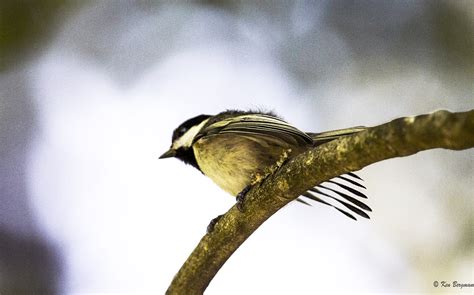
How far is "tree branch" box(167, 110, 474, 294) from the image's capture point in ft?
2.68

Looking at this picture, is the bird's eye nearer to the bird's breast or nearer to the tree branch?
the bird's breast

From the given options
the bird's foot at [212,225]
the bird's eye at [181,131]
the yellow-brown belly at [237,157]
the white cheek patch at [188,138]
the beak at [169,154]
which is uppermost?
the bird's eye at [181,131]

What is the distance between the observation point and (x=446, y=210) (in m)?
1.44

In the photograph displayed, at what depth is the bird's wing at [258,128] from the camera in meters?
1.29

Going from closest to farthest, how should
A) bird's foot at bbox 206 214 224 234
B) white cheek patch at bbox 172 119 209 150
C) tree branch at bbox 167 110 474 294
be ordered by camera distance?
tree branch at bbox 167 110 474 294 → bird's foot at bbox 206 214 224 234 → white cheek patch at bbox 172 119 209 150

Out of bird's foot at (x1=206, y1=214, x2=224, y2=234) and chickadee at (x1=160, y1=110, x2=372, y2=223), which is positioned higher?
chickadee at (x1=160, y1=110, x2=372, y2=223)

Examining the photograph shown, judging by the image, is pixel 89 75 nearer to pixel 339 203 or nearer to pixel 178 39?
pixel 178 39

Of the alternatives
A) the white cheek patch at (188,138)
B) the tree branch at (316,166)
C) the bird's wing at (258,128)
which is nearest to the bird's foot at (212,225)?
the tree branch at (316,166)

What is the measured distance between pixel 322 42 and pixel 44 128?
0.78 metres

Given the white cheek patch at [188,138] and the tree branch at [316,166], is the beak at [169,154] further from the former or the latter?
the tree branch at [316,166]

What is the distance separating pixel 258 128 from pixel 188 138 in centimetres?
32

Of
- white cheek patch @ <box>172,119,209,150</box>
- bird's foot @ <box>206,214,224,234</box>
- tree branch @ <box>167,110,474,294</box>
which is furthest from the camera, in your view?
white cheek patch @ <box>172,119,209,150</box>

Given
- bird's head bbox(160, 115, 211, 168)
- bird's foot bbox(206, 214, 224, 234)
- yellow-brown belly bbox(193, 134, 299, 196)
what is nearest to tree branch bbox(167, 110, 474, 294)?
bird's foot bbox(206, 214, 224, 234)

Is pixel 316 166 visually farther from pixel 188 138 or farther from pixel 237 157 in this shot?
pixel 188 138
